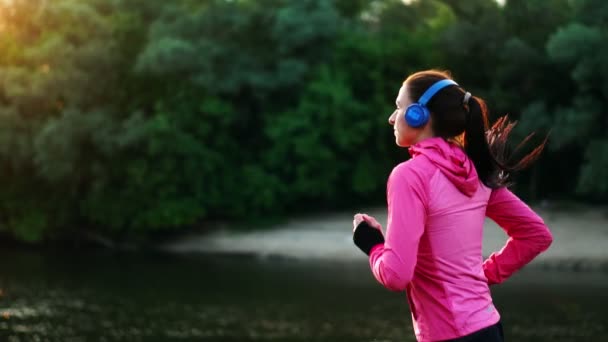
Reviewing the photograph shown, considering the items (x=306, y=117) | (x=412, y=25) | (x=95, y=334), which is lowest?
(x=95, y=334)

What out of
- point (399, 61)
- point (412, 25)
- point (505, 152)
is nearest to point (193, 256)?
point (399, 61)

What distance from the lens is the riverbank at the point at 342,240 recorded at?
18641mm

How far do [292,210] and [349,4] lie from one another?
6.09 m

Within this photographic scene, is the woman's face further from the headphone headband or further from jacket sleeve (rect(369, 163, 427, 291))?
jacket sleeve (rect(369, 163, 427, 291))

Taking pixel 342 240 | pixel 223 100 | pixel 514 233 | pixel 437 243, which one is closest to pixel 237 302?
pixel 342 240

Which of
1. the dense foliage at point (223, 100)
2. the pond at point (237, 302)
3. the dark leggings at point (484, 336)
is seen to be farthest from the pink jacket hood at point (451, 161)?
the dense foliage at point (223, 100)

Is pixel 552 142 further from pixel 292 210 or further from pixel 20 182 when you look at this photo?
pixel 20 182

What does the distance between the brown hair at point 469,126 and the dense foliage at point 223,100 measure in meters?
18.0

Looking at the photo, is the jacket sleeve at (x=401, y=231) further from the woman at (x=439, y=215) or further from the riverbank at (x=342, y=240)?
the riverbank at (x=342, y=240)

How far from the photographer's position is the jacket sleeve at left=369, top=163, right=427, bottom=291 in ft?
6.57

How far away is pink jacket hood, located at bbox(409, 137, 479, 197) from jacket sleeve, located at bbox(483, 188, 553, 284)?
0.17 m

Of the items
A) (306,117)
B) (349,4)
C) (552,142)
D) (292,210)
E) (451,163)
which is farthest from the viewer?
(349,4)

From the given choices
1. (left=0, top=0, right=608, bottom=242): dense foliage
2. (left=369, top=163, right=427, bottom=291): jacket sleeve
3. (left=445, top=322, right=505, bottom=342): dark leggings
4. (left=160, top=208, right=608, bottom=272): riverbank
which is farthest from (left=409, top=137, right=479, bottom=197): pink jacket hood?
(left=0, top=0, right=608, bottom=242): dense foliage

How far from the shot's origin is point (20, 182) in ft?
71.5
